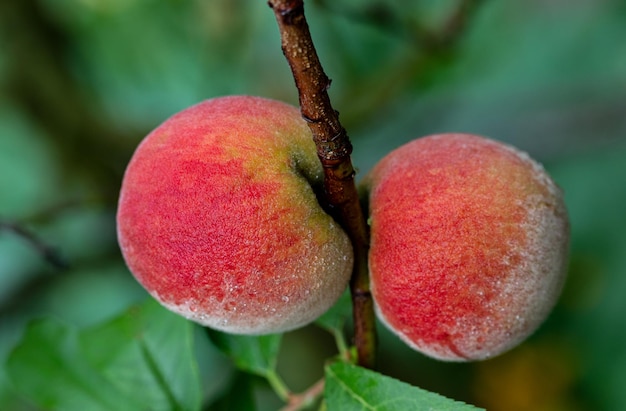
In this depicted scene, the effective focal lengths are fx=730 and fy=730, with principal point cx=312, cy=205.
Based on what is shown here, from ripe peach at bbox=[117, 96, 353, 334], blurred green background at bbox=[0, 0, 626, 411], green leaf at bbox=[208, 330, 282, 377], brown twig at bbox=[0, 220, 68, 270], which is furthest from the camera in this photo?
blurred green background at bbox=[0, 0, 626, 411]

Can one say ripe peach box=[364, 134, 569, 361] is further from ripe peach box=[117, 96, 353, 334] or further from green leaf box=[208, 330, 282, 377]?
green leaf box=[208, 330, 282, 377]

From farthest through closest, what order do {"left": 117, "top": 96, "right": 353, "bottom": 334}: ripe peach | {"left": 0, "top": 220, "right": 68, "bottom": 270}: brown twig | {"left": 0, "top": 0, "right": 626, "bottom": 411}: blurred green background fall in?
{"left": 0, "top": 0, "right": 626, "bottom": 411}: blurred green background, {"left": 0, "top": 220, "right": 68, "bottom": 270}: brown twig, {"left": 117, "top": 96, "right": 353, "bottom": 334}: ripe peach

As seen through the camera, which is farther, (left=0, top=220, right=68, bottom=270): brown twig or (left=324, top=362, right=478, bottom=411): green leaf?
(left=0, top=220, right=68, bottom=270): brown twig

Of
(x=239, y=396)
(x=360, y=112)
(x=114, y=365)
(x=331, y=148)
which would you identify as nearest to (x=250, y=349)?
(x=239, y=396)

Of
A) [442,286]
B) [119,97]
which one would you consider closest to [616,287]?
[442,286]

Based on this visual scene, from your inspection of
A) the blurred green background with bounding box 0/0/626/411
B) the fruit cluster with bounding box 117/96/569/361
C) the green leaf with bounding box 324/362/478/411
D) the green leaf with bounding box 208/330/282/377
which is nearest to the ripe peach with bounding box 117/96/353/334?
the fruit cluster with bounding box 117/96/569/361

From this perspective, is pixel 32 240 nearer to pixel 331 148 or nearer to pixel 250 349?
pixel 250 349
